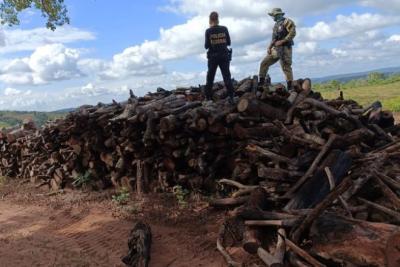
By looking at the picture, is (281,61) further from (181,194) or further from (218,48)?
(181,194)

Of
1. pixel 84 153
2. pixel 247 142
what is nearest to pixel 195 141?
pixel 247 142

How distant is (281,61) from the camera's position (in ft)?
35.9

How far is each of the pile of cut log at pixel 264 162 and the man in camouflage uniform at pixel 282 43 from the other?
727 mm

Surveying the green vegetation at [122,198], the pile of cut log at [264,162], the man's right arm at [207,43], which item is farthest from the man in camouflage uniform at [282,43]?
the green vegetation at [122,198]

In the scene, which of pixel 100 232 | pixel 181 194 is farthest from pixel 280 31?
pixel 100 232

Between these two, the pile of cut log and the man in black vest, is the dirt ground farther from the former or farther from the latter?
the man in black vest

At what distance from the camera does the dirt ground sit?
734 cm

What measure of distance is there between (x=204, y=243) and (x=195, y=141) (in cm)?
229

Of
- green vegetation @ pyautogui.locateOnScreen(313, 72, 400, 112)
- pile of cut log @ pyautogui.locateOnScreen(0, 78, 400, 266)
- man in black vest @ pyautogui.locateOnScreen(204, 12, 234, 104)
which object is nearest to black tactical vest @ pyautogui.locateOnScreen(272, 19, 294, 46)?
pile of cut log @ pyautogui.locateOnScreen(0, 78, 400, 266)

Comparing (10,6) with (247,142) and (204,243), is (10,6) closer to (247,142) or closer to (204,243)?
(247,142)

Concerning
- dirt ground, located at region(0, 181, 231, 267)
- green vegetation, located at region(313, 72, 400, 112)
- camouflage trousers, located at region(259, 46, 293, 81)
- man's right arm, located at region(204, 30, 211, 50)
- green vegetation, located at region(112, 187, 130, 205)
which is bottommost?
green vegetation, located at region(313, 72, 400, 112)

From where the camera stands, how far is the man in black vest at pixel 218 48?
31.4 feet

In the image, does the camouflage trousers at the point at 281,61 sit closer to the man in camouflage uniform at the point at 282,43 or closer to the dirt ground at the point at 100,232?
the man in camouflage uniform at the point at 282,43

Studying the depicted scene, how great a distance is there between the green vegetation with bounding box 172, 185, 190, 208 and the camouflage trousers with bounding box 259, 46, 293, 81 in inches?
138
